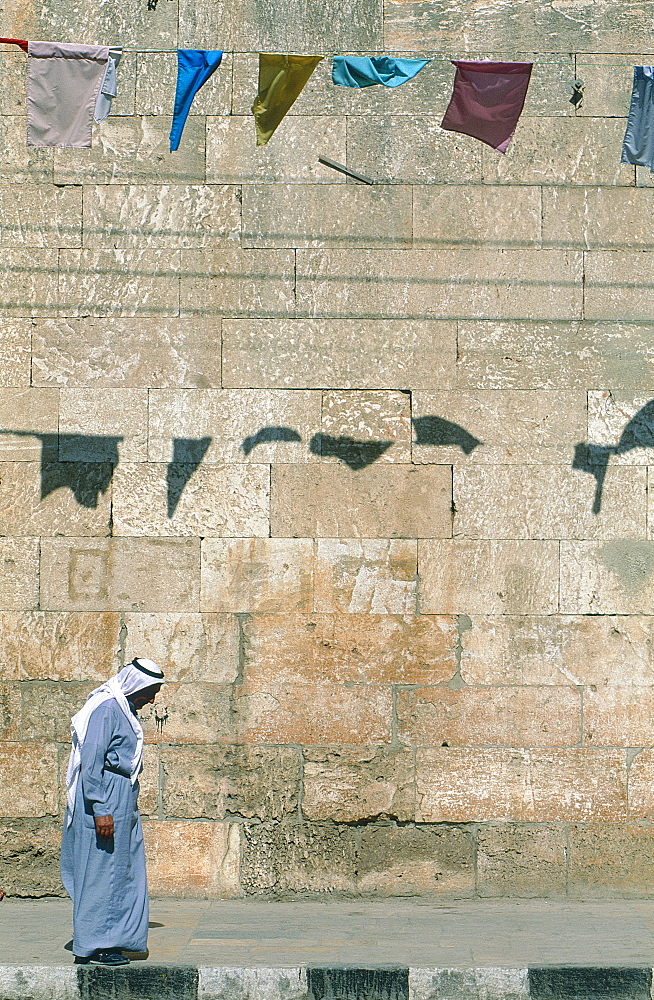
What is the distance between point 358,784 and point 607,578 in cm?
209

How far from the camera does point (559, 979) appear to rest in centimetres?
513

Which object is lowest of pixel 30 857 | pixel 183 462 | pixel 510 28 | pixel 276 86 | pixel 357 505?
pixel 30 857

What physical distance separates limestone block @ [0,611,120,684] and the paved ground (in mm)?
1441

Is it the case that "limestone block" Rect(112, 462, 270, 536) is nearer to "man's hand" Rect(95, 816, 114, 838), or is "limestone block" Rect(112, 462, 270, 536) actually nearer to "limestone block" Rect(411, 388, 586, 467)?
"limestone block" Rect(411, 388, 586, 467)

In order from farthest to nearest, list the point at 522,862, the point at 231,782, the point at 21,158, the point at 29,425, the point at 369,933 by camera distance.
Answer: the point at 21,158 → the point at 29,425 → the point at 231,782 → the point at 522,862 → the point at 369,933

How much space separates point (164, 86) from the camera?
7133 mm

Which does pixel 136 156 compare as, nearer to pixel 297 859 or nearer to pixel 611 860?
pixel 297 859

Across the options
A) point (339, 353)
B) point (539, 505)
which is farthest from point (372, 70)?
point (539, 505)

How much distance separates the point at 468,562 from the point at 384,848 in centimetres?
190

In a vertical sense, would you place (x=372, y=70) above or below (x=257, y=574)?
above

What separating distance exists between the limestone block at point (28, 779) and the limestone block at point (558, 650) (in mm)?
2748

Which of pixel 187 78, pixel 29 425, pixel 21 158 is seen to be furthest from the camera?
pixel 21 158

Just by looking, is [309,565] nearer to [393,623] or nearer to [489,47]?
[393,623]

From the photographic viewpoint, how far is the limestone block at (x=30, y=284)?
707 cm
